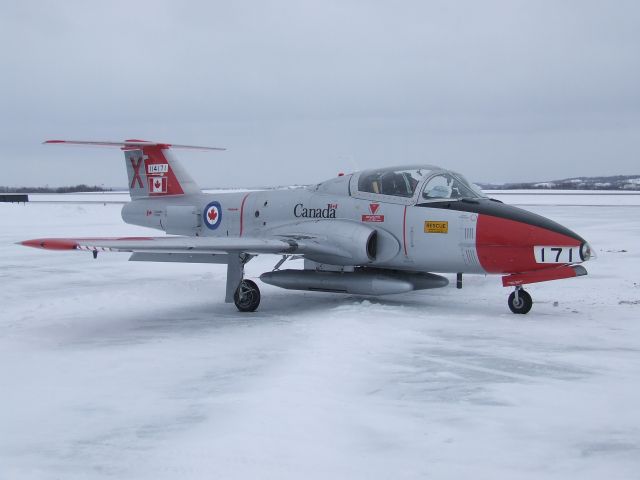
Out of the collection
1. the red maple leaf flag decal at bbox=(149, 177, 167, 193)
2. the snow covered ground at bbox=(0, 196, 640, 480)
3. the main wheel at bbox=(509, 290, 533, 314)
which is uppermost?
the red maple leaf flag decal at bbox=(149, 177, 167, 193)

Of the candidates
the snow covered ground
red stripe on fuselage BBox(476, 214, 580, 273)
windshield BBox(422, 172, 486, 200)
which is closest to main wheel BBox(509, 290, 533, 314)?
the snow covered ground

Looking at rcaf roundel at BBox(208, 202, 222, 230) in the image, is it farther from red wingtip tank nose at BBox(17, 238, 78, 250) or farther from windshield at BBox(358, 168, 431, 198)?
red wingtip tank nose at BBox(17, 238, 78, 250)

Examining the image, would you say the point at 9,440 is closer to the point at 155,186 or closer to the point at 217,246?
the point at 217,246

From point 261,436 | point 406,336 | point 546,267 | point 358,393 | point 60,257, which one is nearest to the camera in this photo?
point 261,436

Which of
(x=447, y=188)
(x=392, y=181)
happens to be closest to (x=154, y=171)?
(x=392, y=181)

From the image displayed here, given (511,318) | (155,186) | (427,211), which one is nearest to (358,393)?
(511,318)

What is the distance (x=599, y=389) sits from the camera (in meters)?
5.42

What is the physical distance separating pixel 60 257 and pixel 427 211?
11.8 meters

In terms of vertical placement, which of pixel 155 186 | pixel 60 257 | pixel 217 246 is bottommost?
pixel 60 257

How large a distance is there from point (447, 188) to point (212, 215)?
183 inches

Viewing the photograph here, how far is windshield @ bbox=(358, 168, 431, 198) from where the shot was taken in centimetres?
984

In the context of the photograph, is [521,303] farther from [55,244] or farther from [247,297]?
[55,244]

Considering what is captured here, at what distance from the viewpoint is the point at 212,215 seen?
12234 millimetres

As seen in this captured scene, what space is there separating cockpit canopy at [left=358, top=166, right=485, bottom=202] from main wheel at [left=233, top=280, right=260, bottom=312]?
2272 mm
